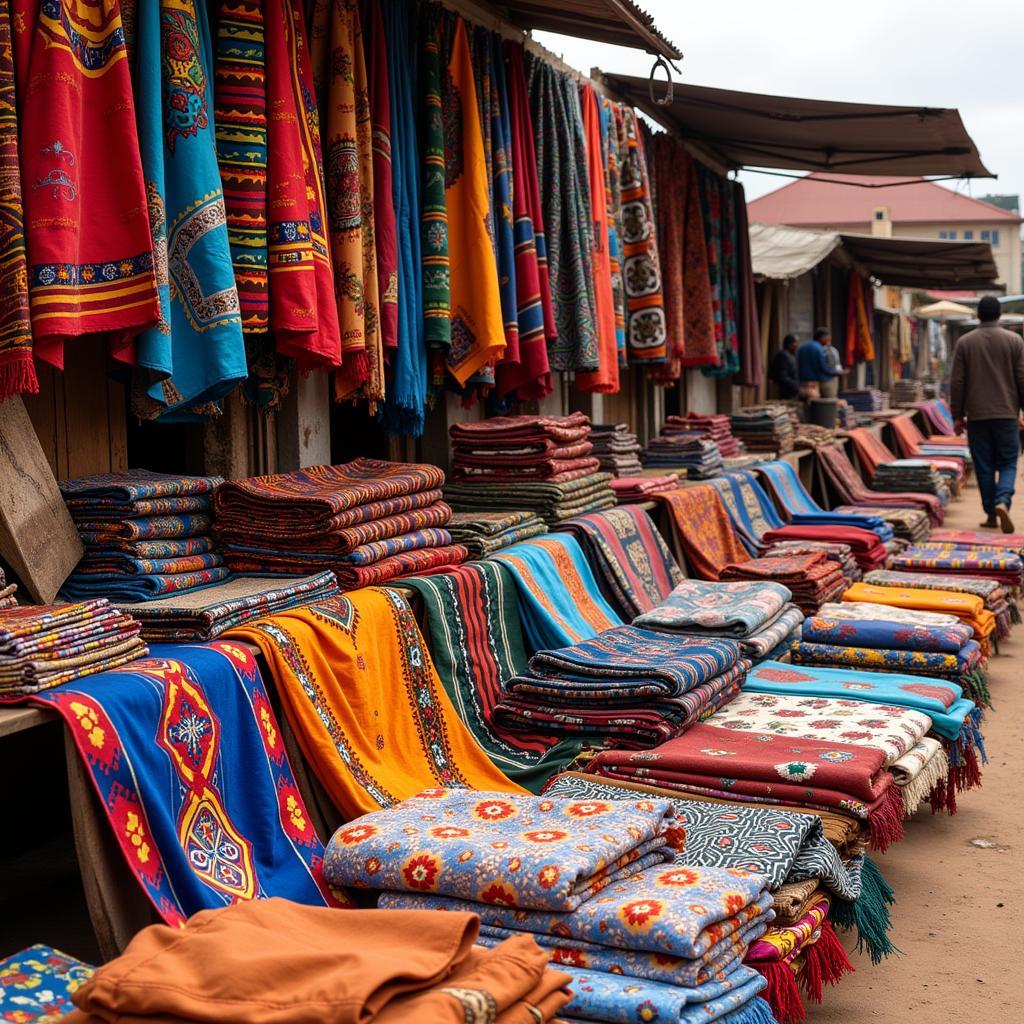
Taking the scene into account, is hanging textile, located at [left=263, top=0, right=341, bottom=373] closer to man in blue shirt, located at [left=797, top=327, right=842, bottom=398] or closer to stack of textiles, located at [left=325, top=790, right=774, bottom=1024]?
stack of textiles, located at [left=325, top=790, right=774, bottom=1024]

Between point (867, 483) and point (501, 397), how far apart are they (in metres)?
6.78

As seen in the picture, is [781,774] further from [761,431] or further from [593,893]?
[761,431]

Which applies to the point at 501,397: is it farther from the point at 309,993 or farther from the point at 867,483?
the point at 867,483

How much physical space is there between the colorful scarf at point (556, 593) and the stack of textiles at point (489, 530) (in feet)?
0.15

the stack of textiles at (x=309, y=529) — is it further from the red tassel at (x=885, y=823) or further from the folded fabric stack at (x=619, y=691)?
the red tassel at (x=885, y=823)

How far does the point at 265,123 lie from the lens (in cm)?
382

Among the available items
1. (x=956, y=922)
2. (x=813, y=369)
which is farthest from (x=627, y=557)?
(x=813, y=369)

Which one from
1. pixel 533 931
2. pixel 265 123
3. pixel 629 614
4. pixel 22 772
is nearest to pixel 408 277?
pixel 265 123

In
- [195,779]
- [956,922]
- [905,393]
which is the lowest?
[956,922]

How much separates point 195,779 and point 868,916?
166cm

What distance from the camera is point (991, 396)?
10375mm

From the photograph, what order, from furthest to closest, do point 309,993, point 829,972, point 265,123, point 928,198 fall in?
point 928,198 → point 265,123 → point 829,972 → point 309,993

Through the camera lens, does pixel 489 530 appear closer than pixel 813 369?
Yes

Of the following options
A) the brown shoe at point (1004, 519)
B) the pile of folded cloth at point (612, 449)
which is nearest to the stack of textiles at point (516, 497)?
the pile of folded cloth at point (612, 449)
